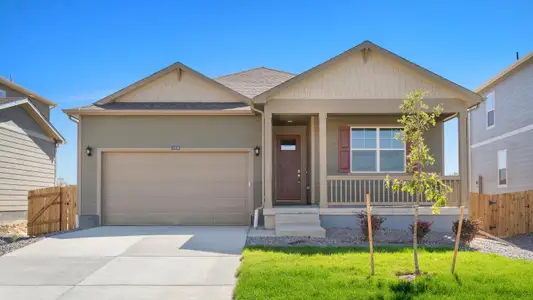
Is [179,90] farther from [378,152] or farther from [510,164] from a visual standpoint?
[510,164]

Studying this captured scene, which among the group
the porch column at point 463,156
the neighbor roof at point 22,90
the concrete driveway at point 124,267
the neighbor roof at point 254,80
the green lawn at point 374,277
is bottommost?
the concrete driveway at point 124,267

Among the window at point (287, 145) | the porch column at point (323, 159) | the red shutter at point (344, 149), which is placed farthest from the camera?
the window at point (287, 145)

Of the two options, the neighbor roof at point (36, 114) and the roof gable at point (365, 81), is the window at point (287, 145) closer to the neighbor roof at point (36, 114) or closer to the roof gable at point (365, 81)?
the roof gable at point (365, 81)

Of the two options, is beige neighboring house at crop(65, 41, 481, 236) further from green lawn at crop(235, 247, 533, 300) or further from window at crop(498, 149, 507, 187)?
window at crop(498, 149, 507, 187)

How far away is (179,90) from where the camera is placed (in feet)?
46.4

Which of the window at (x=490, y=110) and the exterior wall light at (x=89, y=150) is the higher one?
the window at (x=490, y=110)

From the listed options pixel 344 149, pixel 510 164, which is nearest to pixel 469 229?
pixel 344 149

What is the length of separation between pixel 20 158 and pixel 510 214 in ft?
52.3

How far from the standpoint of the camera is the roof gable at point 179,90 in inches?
554

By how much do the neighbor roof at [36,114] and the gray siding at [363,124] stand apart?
10311 mm

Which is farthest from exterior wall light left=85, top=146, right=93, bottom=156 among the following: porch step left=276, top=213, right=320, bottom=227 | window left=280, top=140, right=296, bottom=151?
Result: porch step left=276, top=213, right=320, bottom=227

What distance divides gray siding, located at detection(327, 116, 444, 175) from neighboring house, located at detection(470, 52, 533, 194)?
7.82ft

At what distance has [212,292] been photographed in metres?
6.14

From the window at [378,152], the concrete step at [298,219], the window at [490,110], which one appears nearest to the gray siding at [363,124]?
the window at [378,152]
